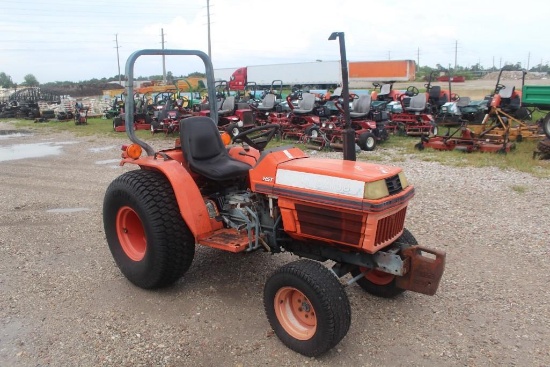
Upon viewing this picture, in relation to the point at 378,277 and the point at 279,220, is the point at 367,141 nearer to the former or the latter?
the point at 378,277

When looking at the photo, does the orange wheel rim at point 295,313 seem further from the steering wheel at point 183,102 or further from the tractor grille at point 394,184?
the steering wheel at point 183,102

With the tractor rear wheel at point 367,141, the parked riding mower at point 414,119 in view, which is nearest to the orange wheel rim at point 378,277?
the tractor rear wheel at point 367,141

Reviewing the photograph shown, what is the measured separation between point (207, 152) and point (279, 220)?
91 centimetres

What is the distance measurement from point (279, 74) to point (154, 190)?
101ft

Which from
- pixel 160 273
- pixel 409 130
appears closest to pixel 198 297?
pixel 160 273

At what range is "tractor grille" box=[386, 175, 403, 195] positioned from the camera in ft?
9.35

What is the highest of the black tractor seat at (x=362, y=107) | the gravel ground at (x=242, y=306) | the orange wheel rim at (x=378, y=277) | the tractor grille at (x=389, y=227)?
the black tractor seat at (x=362, y=107)

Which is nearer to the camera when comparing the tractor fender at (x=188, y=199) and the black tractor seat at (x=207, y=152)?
the tractor fender at (x=188, y=199)

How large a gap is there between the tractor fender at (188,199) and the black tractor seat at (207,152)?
15cm

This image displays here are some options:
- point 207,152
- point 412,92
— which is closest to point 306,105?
point 412,92

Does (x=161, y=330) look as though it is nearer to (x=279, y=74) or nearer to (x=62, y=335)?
(x=62, y=335)

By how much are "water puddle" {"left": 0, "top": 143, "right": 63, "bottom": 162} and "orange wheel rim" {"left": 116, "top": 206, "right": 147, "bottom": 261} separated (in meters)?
8.05

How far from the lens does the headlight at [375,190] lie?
2719 mm

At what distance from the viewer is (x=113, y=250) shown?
3.91 m
